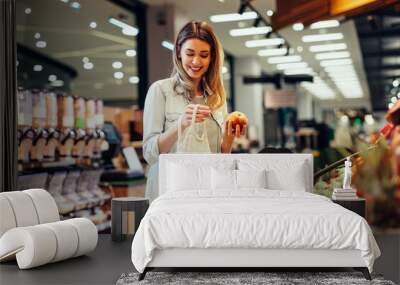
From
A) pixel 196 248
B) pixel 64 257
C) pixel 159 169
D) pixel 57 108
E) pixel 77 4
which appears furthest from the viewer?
pixel 77 4

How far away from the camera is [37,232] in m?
4.02

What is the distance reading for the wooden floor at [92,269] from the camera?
375 cm

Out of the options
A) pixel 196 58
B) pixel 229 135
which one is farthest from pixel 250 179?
pixel 196 58

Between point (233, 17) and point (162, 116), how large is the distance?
221cm

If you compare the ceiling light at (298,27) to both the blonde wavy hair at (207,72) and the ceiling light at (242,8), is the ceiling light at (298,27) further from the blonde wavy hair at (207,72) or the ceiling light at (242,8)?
the blonde wavy hair at (207,72)

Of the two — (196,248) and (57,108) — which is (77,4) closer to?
(57,108)

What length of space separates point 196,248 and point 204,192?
0.84 metres

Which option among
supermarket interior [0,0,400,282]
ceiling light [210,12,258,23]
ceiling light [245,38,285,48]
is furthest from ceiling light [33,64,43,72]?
ceiling light [245,38,285,48]

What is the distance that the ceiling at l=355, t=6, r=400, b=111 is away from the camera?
20.6 feet

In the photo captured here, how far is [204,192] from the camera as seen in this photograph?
14.6 ft

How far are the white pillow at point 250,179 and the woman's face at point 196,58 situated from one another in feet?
3.05

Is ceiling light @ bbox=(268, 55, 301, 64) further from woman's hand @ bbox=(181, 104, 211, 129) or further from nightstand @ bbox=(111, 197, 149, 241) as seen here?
nightstand @ bbox=(111, 197, 149, 241)

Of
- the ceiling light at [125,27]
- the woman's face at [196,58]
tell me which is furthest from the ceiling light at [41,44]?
the woman's face at [196,58]

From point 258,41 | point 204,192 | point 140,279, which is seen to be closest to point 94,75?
point 258,41
